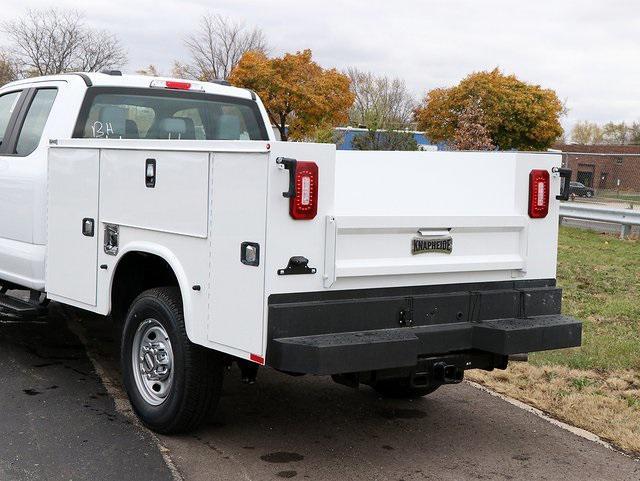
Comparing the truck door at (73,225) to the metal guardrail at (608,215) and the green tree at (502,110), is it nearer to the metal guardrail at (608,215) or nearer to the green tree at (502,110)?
the metal guardrail at (608,215)

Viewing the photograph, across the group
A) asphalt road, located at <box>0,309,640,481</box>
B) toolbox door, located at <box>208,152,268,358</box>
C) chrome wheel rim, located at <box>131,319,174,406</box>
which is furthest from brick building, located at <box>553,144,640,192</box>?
toolbox door, located at <box>208,152,268,358</box>

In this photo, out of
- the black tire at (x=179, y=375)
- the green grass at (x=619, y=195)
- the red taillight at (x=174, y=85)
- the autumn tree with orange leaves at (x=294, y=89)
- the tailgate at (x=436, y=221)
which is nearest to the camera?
the tailgate at (x=436, y=221)

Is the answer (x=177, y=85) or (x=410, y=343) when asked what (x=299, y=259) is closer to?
(x=410, y=343)

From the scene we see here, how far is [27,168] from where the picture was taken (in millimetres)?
6559

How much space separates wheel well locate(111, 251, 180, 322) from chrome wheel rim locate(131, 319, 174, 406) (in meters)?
0.32

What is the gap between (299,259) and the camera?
4.45 metres

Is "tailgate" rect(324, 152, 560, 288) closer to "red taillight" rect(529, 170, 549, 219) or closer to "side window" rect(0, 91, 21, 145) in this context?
"red taillight" rect(529, 170, 549, 219)

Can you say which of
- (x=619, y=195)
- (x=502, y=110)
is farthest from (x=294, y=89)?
(x=619, y=195)

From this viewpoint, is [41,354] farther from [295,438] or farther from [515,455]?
[515,455]

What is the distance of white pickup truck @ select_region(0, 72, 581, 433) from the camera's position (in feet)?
14.6

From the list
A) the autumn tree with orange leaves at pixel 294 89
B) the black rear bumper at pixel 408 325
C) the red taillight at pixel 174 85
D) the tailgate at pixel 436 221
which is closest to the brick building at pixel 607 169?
the red taillight at pixel 174 85

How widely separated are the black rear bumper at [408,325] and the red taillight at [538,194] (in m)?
0.43

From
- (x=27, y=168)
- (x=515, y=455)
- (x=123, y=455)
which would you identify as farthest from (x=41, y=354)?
(x=515, y=455)

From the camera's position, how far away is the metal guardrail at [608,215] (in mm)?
16492
